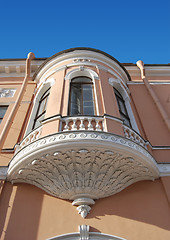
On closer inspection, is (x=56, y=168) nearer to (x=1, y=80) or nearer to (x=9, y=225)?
(x=9, y=225)

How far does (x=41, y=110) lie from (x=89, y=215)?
4.09 metres

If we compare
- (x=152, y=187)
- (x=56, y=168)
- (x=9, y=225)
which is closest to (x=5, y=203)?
(x=9, y=225)

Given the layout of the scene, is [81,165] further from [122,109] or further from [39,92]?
[39,92]

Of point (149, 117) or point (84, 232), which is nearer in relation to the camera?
point (84, 232)

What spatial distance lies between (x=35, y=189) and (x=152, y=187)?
10.3 feet

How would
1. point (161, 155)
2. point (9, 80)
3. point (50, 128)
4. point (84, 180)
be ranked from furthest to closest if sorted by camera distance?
point (9, 80) < point (161, 155) < point (50, 128) < point (84, 180)

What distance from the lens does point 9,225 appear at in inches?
194

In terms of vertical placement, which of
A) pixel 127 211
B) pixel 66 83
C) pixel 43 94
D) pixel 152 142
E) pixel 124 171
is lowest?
pixel 127 211

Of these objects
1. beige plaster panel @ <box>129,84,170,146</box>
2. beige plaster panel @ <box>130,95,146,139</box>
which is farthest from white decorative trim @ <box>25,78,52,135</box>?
beige plaster panel @ <box>129,84,170,146</box>

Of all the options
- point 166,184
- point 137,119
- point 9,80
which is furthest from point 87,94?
point 9,80

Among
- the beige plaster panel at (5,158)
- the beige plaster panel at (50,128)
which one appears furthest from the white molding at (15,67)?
the beige plaster panel at (50,128)

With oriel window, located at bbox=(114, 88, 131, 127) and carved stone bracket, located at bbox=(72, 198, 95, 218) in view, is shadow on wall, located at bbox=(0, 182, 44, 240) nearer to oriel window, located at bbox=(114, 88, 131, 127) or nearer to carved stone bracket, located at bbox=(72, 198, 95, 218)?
carved stone bracket, located at bbox=(72, 198, 95, 218)

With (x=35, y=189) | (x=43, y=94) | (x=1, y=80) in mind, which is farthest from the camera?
(x=1, y=80)

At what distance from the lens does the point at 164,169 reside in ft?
19.9
